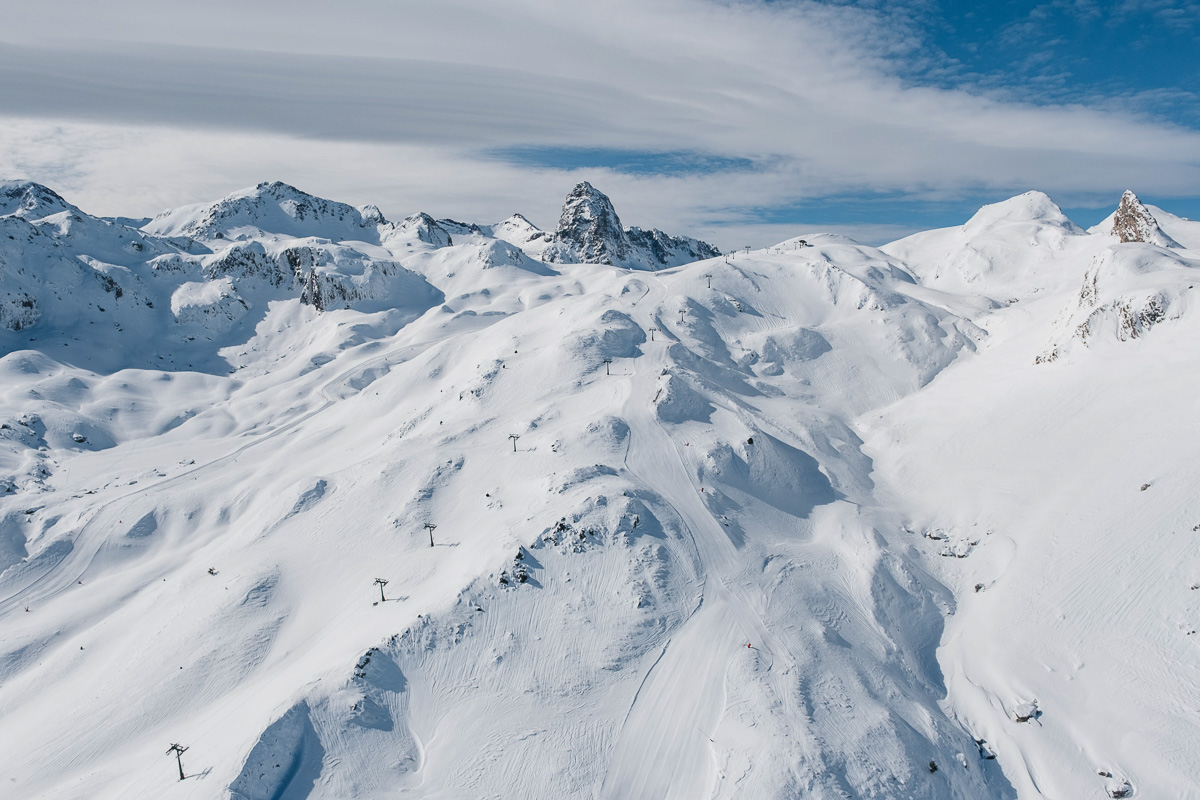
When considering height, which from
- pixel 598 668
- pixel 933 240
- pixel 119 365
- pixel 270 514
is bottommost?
pixel 119 365

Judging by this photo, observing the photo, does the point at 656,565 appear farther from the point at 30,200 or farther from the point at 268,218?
the point at 30,200

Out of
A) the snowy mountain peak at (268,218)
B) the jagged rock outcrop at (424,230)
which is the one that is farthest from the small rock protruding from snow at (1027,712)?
the snowy mountain peak at (268,218)

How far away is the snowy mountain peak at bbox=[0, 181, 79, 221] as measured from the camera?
5650 inches

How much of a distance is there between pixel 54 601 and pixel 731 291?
77.5 meters

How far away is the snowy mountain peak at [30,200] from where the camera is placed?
14350 cm

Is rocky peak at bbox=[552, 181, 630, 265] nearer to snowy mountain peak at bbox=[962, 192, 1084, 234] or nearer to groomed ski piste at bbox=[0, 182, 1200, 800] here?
snowy mountain peak at bbox=[962, 192, 1084, 234]

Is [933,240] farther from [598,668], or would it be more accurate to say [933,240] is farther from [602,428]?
[598,668]

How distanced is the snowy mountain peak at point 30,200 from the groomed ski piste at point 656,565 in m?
94.1

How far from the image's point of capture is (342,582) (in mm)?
38688

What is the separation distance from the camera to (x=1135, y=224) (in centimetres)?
8531

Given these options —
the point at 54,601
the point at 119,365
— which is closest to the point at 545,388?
the point at 54,601

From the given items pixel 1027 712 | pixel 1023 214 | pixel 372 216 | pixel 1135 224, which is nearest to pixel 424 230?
pixel 372 216

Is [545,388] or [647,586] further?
[545,388]

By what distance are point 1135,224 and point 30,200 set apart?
22711 centimetres
